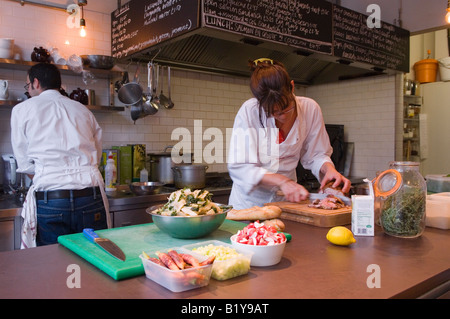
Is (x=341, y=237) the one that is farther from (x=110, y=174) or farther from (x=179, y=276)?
(x=110, y=174)

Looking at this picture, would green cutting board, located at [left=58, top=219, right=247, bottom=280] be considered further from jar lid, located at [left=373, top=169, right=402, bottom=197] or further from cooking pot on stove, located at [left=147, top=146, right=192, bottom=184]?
cooking pot on stove, located at [left=147, top=146, right=192, bottom=184]

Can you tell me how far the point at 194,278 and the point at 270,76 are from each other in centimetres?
133

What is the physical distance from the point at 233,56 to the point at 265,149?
2.39m

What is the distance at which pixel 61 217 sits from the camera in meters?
2.84

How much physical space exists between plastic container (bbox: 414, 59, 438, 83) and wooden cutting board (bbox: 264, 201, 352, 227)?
14.6ft

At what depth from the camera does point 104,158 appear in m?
4.03

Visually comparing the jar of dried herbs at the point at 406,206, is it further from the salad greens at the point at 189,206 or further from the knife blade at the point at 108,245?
the knife blade at the point at 108,245

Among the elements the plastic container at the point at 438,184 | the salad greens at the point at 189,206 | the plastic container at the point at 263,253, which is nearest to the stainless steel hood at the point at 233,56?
the plastic container at the point at 438,184

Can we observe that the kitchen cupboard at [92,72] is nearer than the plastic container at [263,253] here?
No

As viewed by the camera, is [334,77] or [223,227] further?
[334,77]

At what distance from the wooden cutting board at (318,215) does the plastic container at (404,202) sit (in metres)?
0.25

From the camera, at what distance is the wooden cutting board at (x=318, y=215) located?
77.9 inches

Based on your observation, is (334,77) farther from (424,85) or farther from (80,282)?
(80,282)
